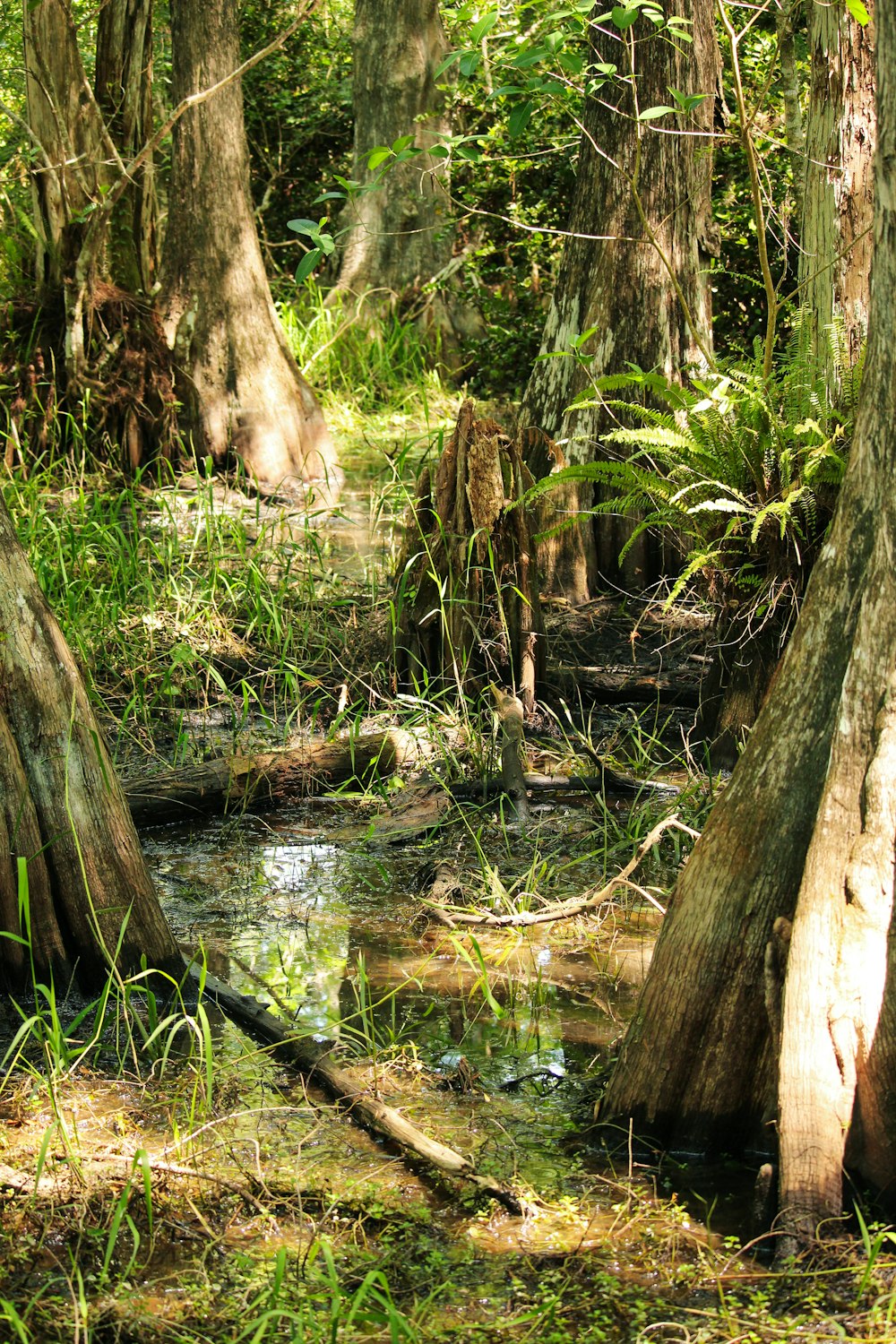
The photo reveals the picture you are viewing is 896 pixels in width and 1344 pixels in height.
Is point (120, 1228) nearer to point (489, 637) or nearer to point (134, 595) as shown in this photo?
point (489, 637)

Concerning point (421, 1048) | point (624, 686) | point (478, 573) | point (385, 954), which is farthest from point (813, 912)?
point (624, 686)

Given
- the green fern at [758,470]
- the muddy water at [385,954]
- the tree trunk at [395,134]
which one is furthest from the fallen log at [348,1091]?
the tree trunk at [395,134]

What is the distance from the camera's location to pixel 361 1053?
12.5 feet

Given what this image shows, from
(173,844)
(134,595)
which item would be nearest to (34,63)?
(134,595)

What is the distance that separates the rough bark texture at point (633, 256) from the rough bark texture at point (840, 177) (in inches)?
46.0

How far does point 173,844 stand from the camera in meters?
5.37

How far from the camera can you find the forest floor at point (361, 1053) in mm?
2740

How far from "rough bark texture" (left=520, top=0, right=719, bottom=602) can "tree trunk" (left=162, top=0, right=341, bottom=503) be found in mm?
2866

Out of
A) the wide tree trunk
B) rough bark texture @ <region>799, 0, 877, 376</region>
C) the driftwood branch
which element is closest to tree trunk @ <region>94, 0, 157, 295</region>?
rough bark texture @ <region>799, 0, 877, 376</region>

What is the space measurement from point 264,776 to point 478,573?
1326mm

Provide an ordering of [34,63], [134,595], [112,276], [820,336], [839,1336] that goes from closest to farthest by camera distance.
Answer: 1. [839,1336]
2. [820,336]
3. [134,595]
4. [34,63]
5. [112,276]

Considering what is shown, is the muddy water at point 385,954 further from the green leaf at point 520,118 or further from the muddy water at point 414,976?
the green leaf at point 520,118

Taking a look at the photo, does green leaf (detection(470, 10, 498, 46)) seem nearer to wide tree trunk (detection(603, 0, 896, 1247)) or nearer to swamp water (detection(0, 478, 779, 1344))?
wide tree trunk (detection(603, 0, 896, 1247))

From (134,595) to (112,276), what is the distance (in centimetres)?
374
